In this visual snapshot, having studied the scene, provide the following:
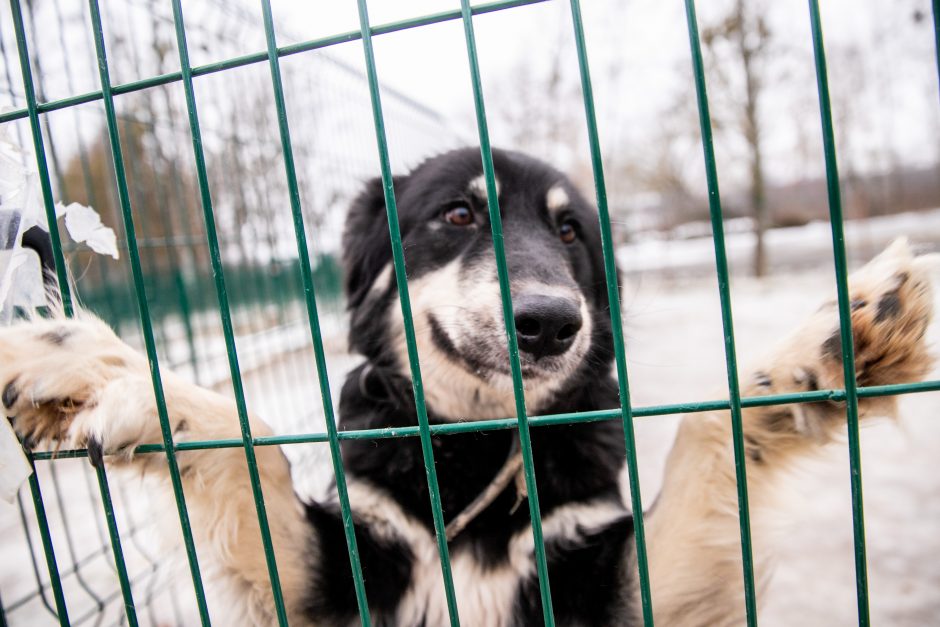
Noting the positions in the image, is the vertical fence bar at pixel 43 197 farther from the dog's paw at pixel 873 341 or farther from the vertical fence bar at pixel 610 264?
the dog's paw at pixel 873 341

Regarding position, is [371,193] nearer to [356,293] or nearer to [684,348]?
[356,293]

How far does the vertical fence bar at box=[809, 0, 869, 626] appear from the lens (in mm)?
723

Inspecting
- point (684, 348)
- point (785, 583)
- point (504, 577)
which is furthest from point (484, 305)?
point (684, 348)

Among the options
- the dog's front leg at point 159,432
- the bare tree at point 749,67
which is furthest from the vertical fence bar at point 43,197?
the bare tree at point 749,67

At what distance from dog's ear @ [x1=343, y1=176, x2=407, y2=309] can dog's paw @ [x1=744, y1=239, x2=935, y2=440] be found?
1461 mm

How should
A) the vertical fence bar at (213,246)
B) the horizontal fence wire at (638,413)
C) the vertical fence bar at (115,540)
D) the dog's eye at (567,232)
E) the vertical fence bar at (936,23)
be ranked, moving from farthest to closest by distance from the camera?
the dog's eye at (567,232) < the vertical fence bar at (115,540) < the vertical fence bar at (213,246) < the horizontal fence wire at (638,413) < the vertical fence bar at (936,23)

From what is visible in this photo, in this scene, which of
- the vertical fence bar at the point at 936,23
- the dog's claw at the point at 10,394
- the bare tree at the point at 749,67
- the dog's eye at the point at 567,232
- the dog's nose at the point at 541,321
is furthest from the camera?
the bare tree at the point at 749,67

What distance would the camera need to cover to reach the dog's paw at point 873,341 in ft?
3.58

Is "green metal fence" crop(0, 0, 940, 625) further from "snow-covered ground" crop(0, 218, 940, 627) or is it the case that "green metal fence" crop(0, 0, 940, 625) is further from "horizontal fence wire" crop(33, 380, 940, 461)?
"snow-covered ground" crop(0, 218, 940, 627)

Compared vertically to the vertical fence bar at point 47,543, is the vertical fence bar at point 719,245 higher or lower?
higher

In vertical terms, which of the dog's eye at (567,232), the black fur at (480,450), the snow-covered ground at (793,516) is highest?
the dog's eye at (567,232)

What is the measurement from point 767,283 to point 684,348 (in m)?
6.21

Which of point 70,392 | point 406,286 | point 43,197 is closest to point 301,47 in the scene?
point 406,286

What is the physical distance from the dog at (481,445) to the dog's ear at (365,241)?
0.19 meters
